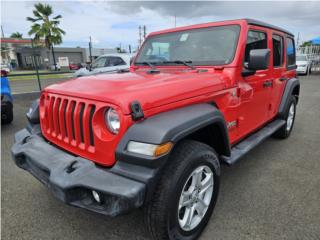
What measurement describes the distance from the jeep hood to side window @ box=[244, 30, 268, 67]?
0.65m

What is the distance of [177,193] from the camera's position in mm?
1756

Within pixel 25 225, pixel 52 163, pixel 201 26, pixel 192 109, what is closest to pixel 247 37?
pixel 201 26

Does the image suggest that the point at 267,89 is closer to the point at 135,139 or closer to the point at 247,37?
the point at 247,37

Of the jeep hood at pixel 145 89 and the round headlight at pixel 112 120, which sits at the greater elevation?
the jeep hood at pixel 145 89

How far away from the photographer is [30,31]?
30.9m

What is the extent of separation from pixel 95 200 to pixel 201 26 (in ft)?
7.97

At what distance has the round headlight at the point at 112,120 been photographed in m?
1.75

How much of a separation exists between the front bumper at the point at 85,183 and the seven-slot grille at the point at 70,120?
0.46 feet

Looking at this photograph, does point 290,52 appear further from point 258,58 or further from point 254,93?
point 258,58

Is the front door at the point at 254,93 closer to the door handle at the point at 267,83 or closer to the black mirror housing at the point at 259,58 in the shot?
the door handle at the point at 267,83

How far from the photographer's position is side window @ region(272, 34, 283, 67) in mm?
3561

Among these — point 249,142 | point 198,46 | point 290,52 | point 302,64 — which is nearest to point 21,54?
point 302,64

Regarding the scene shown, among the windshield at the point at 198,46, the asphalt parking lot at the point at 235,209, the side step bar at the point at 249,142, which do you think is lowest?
the asphalt parking lot at the point at 235,209

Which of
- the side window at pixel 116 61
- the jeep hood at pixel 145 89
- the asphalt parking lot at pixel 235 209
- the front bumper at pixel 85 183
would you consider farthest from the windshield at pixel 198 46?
the side window at pixel 116 61
